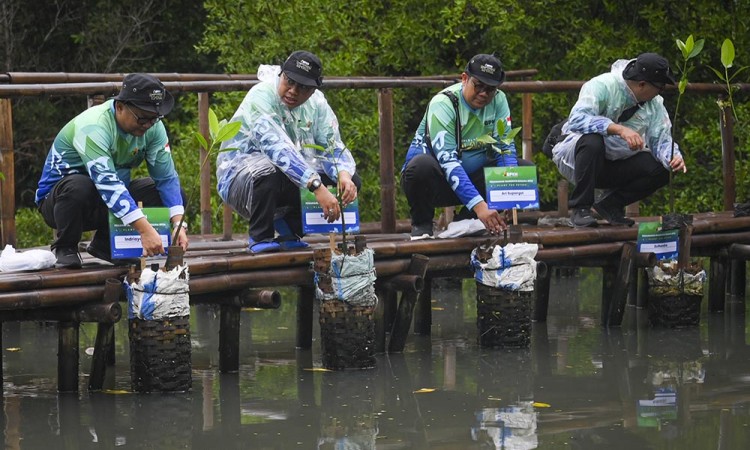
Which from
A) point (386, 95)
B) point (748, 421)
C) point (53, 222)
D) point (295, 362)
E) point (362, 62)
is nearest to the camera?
point (748, 421)

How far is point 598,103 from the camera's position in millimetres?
8398

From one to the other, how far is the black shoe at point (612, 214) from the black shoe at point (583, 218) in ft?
0.54

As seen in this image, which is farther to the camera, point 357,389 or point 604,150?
point 604,150

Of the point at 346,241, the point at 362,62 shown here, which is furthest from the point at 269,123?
the point at 362,62

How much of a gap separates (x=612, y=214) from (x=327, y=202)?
2412mm

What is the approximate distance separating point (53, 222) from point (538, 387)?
2513 millimetres

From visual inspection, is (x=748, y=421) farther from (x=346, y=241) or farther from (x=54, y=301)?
(x=54, y=301)

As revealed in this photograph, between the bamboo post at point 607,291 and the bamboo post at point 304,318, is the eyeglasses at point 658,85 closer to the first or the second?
the bamboo post at point 607,291

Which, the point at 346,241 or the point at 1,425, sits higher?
the point at 346,241

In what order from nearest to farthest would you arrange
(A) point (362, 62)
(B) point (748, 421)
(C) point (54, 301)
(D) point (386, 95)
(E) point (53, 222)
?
(B) point (748, 421)
(C) point (54, 301)
(E) point (53, 222)
(D) point (386, 95)
(A) point (362, 62)

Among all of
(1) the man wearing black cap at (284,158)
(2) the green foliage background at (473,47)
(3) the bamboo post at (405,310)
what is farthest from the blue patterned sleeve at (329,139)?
(2) the green foliage background at (473,47)

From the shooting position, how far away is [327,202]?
7133 mm

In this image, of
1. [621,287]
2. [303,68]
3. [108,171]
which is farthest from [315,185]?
[621,287]

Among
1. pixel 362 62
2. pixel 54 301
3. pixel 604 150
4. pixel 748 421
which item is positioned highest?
pixel 362 62
